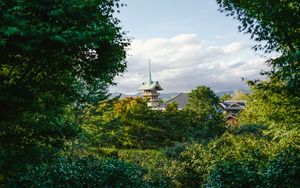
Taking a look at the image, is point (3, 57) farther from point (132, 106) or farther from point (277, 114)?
point (132, 106)

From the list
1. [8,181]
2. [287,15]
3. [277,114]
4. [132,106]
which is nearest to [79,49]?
[8,181]

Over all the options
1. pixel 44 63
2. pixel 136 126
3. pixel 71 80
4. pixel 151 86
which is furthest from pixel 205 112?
pixel 151 86

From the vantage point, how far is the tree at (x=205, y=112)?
35.3 m

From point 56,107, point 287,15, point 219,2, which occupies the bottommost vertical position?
point 56,107

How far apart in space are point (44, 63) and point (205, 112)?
29665 millimetres

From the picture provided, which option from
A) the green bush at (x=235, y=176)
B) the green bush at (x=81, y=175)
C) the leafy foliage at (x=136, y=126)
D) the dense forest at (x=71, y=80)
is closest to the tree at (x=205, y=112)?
the leafy foliage at (x=136, y=126)

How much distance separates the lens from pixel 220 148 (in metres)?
20.1

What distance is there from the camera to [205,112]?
125 ft

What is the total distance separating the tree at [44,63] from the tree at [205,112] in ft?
79.3

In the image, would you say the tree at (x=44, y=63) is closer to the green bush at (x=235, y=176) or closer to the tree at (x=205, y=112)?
the green bush at (x=235, y=176)

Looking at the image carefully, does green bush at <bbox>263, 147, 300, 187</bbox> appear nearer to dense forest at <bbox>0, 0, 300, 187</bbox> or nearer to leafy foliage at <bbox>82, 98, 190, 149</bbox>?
dense forest at <bbox>0, 0, 300, 187</bbox>

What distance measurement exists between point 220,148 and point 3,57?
14.5 meters

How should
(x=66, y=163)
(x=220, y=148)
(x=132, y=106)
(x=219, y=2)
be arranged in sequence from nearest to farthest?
1. (x=66, y=163)
2. (x=219, y=2)
3. (x=220, y=148)
4. (x=132, y=106)

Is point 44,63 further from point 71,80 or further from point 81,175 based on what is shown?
point 81,175
